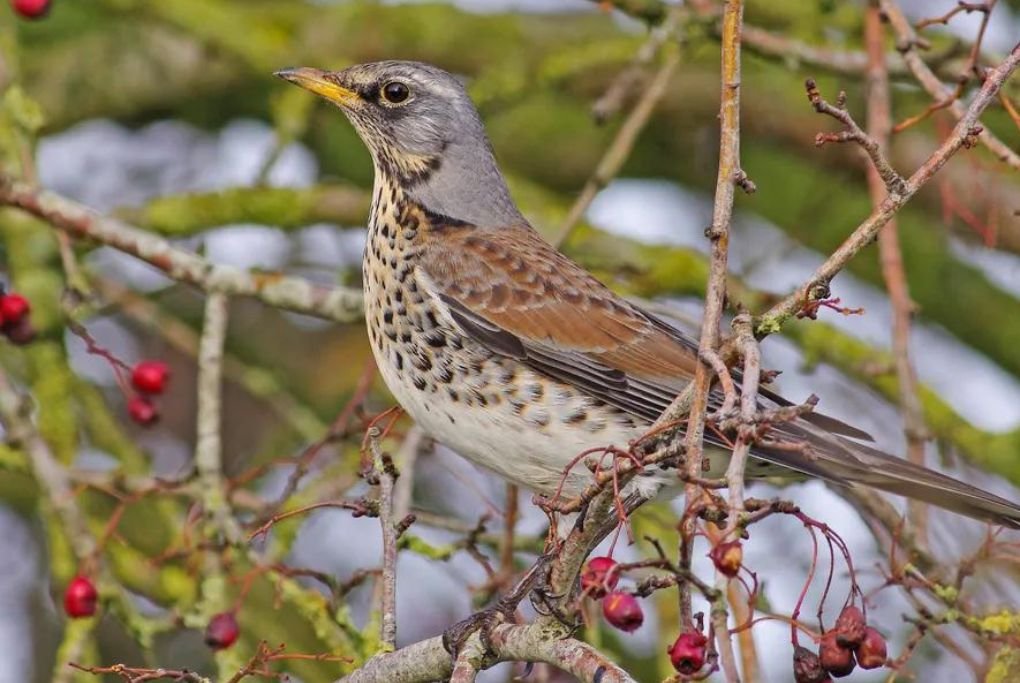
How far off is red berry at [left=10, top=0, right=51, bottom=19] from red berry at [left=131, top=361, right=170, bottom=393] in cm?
134

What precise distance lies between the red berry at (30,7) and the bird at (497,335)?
3.22 ft

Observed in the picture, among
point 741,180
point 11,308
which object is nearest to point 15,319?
point 11,308

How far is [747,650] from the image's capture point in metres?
4.30

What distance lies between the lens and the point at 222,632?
14.0ft

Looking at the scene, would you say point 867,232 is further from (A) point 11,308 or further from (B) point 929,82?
(A) point 11,308

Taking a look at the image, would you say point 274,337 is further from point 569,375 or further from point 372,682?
point 372,682

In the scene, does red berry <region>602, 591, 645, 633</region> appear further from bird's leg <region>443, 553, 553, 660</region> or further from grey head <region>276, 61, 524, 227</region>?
grey head <region>276, 61, 524, 227</region>

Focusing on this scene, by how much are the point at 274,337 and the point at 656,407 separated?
331cm

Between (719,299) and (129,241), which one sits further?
(129,241)

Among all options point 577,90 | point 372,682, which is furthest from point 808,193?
point 372,682

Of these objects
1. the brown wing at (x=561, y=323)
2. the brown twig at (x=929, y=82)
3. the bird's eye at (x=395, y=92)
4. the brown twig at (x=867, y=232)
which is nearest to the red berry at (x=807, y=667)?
the brown twig at (x=867, y=232)

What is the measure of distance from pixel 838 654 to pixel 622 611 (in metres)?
0.40

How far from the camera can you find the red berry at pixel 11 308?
5.06 meters

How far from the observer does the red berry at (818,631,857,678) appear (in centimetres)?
288
